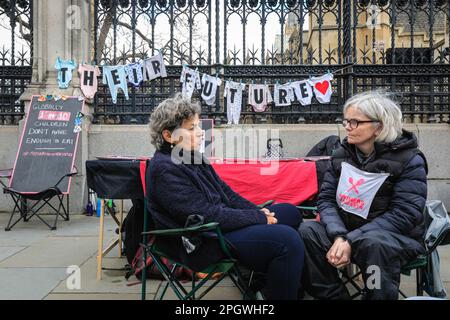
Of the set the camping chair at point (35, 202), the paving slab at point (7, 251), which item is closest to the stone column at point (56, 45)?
the camping chair at point (35, 202)

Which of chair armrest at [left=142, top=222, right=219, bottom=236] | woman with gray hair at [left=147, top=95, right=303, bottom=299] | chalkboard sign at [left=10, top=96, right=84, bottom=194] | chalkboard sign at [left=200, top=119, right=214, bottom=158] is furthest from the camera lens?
chalkboard sign at [left=200, top=119, right=214, bottom=158]

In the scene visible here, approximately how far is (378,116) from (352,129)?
0.61 feet

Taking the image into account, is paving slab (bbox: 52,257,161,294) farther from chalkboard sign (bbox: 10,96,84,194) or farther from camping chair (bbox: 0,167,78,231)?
chalkboard sign (bbox: 10,96,84,194)

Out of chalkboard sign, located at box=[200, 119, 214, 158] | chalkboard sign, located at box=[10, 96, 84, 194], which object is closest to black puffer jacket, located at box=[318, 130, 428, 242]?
chalkboard sign, located at box=[200, 119, 214, 158]

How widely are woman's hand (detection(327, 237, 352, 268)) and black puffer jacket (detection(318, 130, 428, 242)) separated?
0.19 ft

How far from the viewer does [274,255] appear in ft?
8.72

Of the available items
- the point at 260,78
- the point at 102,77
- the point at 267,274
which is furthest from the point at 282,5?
the point at 267,274

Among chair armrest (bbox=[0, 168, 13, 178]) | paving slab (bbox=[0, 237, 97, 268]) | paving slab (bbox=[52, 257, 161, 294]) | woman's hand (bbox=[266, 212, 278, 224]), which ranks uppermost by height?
chair armrest (bbox=[0, 168, 13, 178])

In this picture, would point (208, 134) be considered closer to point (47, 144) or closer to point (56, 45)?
point (47, 144)

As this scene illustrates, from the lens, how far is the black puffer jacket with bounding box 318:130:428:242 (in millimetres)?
2803

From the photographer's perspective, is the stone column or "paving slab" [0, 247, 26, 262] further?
the stone column

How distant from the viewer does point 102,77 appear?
7848 mm

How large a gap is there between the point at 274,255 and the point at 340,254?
1.35 ft

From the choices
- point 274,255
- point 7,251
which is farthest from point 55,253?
point 274,255
